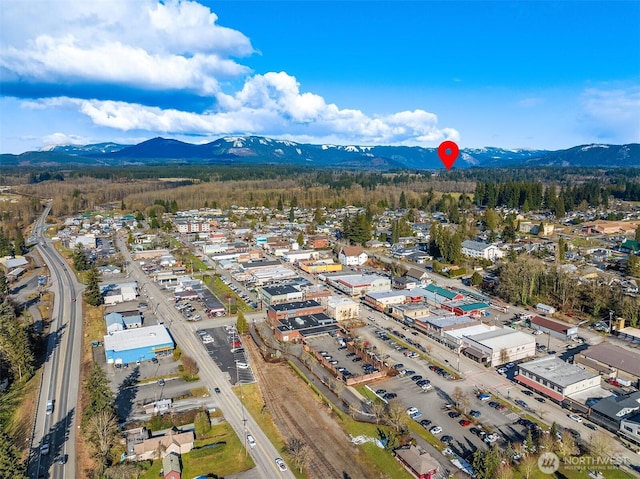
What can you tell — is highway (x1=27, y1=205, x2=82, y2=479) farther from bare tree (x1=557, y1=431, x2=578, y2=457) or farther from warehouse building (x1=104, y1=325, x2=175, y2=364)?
bare tree (x1=557, y1=431, x2=578, y2=457)

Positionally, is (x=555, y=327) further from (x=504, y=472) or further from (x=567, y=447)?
(x=504, y=472)

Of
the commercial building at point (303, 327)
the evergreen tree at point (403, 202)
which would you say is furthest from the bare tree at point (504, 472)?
the evergreen tree at point (403, 202)

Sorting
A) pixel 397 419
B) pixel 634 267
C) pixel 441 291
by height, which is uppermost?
pixel 634 267

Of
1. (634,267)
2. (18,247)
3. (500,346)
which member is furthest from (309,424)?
(18,247)

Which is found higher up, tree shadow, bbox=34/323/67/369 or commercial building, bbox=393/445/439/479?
commercial building, bbox=393/445/439/479

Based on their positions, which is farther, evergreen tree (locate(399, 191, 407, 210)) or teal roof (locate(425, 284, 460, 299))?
evergreen tree (locate(399, 191, 407, 210))

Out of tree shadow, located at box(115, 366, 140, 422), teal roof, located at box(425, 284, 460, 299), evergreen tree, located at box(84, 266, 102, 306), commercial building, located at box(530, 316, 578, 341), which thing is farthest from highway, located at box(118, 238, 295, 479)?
commercial building, located at box(530, 316, 578, 341)

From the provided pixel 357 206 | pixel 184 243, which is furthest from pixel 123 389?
pixel 357 206
